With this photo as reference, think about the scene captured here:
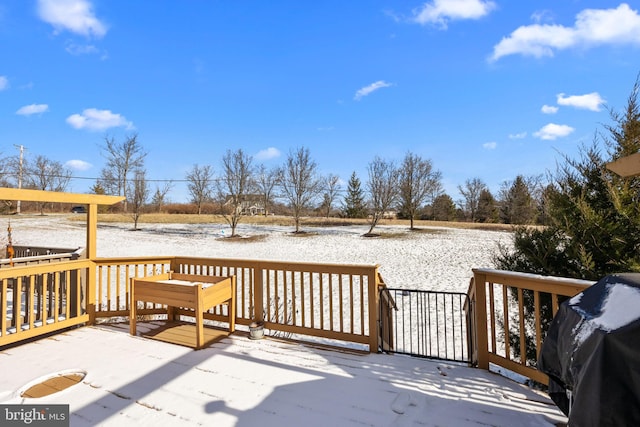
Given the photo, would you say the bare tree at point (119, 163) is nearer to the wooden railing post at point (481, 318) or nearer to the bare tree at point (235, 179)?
the bare tree at point (235, 179)

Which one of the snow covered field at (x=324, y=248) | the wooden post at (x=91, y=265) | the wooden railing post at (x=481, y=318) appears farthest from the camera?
the snow covered field at (x=324, y=248)

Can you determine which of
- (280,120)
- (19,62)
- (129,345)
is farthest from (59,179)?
(129,345)

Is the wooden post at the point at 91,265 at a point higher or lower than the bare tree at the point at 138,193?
lower

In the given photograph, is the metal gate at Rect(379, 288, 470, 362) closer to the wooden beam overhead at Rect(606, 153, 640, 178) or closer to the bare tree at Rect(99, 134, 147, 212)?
the wooden beam overhead at Rect(606, 153, 640, 178)

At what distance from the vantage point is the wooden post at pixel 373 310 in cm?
313

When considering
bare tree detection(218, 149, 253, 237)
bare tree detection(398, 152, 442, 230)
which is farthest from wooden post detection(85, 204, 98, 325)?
bare tree detection(398, 152, 442, 230)

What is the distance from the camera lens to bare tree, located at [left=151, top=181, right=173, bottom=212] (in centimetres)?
2800

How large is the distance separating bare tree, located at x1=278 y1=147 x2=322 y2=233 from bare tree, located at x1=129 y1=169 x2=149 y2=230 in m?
9.72

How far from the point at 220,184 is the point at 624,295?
65.5 feet

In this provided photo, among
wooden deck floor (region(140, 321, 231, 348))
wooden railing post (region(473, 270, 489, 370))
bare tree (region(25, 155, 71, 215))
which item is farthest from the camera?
bare tree (region(25, 155, 71, 215))

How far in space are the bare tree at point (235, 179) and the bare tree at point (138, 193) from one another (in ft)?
19.7

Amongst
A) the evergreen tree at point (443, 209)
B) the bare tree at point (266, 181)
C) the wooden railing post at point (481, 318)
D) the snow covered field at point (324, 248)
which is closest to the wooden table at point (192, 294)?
the wooden railing post at point (481, 318)

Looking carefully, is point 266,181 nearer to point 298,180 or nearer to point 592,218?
point 298,180

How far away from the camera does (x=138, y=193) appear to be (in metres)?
20.8
